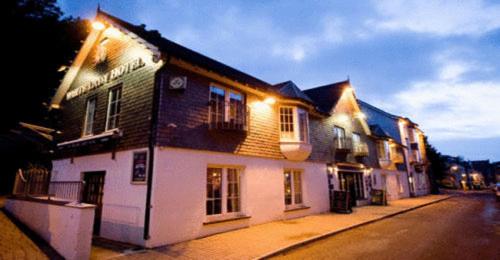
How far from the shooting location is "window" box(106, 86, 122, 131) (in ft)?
31.3

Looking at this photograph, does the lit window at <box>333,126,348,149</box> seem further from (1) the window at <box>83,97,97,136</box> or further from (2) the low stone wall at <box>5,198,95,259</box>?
(2) the low stone wall at <box>5,198,95,259</box>

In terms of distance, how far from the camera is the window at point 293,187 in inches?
484

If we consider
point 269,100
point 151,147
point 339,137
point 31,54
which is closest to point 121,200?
point 151,147

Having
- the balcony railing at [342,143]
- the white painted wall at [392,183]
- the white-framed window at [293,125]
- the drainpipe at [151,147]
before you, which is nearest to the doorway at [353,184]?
the balcony railing at [342,143]

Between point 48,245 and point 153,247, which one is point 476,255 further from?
point 48,245

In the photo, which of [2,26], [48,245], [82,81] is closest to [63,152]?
[82,81]

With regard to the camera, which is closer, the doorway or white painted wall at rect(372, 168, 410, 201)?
the doorway

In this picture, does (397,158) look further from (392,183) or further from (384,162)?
(384,162)

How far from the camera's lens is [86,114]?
11.0 metres

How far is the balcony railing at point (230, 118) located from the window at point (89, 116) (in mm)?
5454

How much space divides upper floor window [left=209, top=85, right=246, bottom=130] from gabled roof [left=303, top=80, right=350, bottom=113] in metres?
7.75

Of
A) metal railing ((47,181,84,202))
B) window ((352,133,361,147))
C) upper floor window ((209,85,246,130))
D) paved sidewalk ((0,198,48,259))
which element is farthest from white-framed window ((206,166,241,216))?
window ((352,133,361,147))

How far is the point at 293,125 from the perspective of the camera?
1245 cm

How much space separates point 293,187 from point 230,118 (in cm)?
523
